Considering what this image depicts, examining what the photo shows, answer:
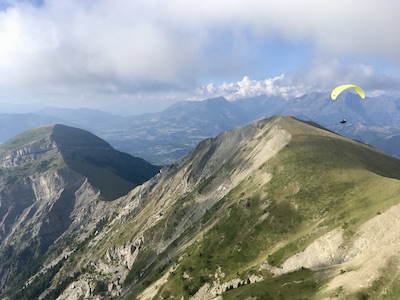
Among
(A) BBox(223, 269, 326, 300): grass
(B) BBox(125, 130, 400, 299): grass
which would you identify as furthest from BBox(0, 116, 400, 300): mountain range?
(B) BBox(125, 130, 400, 299): grass

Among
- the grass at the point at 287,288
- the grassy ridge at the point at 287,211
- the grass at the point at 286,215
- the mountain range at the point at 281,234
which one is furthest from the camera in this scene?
the grassy ridge at the point at 287,211

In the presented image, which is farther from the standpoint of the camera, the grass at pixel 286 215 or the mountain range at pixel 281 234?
the grass at pixel 286 215

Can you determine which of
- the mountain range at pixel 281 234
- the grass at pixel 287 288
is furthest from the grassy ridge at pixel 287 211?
the grass at pixel 287 288

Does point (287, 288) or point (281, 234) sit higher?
point (287, 288)

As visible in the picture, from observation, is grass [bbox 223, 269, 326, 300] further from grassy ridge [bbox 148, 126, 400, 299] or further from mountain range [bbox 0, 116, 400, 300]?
grassy ridge [bbox 148, 126, 400, 299]

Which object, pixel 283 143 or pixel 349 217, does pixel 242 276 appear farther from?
pixel 283 143

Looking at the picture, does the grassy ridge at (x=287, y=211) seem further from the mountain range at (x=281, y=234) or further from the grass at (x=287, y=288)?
the grass at (x=287, y=288)

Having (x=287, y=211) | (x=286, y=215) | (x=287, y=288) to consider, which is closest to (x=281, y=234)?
(x=286, y=215)

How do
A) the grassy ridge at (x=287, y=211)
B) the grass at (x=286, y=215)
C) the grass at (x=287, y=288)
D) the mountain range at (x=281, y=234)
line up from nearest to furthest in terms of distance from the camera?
the grass at (x=287, y=288), the mountain range at (x=281, y=234), the grass at (x=286, y=215), the grassy ridge at (x=287, y=211)

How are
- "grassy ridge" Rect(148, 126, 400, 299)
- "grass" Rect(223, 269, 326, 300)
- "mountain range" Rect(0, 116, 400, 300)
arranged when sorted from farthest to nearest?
1. "grassy ridge" Rect(148, 126, 400, 299)
2. "mountain range" Rect(0, 116, 400, 300)
3. "grass" Rect(223, 269, 326, 300)

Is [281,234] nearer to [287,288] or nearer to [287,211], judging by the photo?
[287,211]

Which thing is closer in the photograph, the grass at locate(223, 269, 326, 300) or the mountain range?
the grass at locate(223, 269, 326, 300)

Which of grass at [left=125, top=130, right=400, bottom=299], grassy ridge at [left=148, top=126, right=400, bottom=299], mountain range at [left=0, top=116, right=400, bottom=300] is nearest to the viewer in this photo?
mountain range at [left=0, top=116, right=400, bottom=300]
